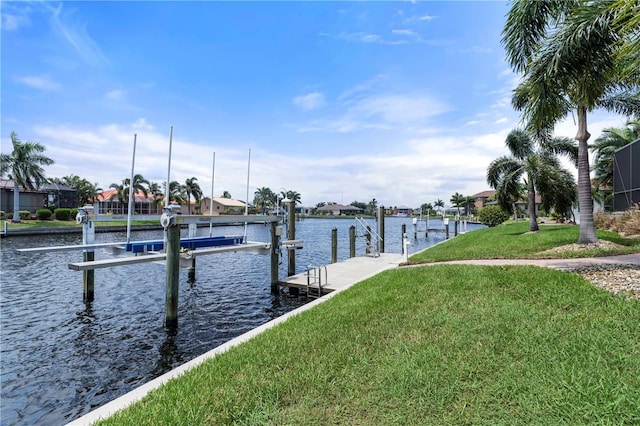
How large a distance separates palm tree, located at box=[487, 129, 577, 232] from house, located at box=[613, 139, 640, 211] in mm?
2607

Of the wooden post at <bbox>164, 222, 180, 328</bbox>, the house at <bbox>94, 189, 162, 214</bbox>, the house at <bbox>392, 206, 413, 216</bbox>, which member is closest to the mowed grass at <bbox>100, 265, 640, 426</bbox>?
the wooden post at <bbox>164, 222, 180, 328</bbox>

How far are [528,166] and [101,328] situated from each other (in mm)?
25224

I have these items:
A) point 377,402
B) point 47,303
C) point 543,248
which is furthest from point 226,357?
point 543,248

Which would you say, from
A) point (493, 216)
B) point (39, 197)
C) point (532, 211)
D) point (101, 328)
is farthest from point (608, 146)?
point (39, 197)

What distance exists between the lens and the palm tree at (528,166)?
22.1 metres

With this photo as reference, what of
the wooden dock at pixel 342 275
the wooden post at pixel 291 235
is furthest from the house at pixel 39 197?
the wooden dock at pixel 342 275

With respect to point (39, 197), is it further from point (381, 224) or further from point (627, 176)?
point (627, 176)

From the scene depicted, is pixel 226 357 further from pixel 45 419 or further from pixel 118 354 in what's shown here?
pixel 118 354

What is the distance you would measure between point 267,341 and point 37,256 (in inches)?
906

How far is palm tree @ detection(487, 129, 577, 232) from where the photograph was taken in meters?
22.1

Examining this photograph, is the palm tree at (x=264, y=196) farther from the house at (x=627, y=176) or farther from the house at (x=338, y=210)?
the house at (x=627, y=176)

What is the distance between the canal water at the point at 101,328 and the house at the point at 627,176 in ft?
68.7

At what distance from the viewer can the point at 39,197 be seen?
47656 mm

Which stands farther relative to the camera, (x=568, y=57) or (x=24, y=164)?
(x=24, y=164)
